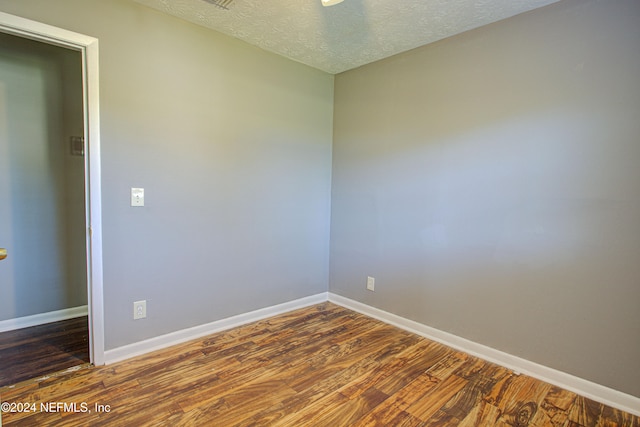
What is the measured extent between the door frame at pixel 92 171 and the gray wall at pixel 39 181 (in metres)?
1.09

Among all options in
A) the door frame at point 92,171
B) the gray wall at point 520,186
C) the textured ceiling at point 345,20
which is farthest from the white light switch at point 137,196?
the gray wall at point 520,186

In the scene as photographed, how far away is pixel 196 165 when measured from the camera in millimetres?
2570

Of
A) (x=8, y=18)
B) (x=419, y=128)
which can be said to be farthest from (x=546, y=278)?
(x=8, y=18)

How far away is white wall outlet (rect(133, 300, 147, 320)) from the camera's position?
236 centimetres

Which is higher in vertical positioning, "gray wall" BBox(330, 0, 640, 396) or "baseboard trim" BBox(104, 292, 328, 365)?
"gray wall" BBox(330, 0, 640, 396)

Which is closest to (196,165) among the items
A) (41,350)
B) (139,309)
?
(139,309)

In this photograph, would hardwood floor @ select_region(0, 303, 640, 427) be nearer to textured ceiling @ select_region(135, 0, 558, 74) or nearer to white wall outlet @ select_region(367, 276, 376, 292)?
white wall outlet @ select_region(367, 276, 376, 292)

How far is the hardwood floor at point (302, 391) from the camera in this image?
1785mm

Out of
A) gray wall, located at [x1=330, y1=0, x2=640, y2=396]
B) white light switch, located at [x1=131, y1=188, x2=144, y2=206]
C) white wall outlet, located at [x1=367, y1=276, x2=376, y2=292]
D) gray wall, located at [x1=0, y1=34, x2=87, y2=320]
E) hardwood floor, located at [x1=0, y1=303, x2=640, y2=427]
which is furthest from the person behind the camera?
white wall outlet, located at [x1=367, y1=276, x2=376, y2=292]

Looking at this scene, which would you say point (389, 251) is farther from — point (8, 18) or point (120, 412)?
point (8, 18)

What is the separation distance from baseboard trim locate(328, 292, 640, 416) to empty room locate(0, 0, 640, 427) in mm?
14

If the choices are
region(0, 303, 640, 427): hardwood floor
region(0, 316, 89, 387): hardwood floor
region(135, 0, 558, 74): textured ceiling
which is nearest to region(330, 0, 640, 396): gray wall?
region(135, 0, 558, 74): textured ceiling

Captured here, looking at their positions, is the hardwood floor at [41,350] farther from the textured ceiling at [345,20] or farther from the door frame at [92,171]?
the textured ceiling at [345,20]

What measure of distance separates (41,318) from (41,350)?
2.06ft
